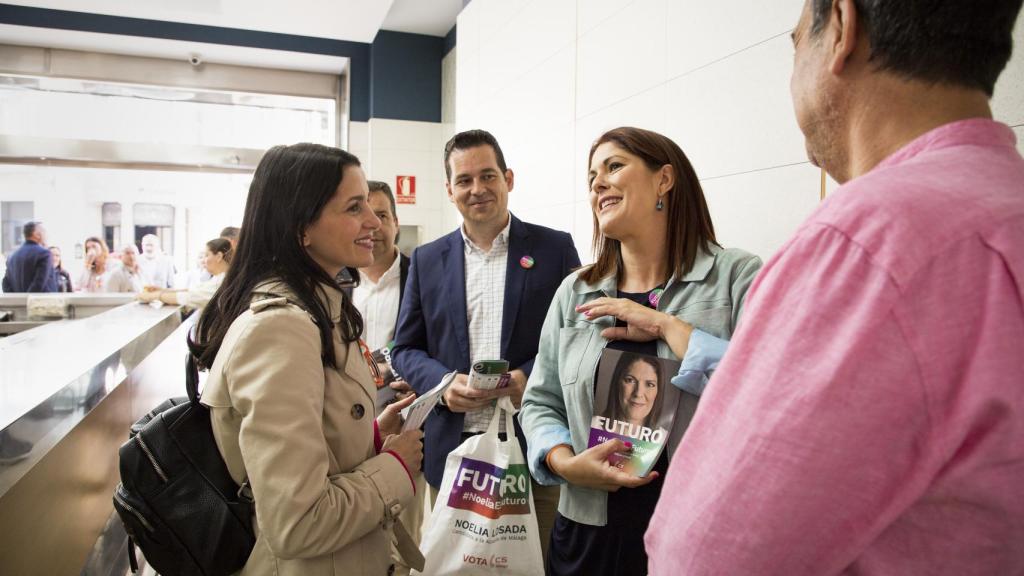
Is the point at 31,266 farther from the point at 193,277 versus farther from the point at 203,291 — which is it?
the point at 203,291

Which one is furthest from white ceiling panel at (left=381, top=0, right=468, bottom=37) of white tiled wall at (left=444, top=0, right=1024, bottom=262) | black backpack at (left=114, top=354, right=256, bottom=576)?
black backpack at (left=114, top=354, right=256, bottom=576)

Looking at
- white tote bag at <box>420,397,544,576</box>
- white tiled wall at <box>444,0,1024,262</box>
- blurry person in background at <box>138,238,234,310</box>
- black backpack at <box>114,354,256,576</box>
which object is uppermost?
white tiled wall at <box>444,0,1024,262</box>

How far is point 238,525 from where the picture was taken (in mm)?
1234

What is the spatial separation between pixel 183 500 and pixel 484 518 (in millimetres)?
738

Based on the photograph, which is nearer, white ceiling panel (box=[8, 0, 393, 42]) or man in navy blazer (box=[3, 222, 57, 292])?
white ceiling panel (box=[8, 0, 393, 42])

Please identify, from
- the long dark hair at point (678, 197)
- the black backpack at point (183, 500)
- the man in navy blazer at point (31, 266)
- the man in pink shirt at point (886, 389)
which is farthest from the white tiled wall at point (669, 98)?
the man in navy blazer at point (31, 266)

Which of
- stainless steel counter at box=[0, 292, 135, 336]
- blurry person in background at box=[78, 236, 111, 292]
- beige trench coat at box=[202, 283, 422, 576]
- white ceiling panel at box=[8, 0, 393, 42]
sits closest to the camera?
beige trench coat at box=[202, 283, 422, 576]

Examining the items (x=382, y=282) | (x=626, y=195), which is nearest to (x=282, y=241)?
(x=626, y=195)

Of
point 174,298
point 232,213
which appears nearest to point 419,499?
point 174,298

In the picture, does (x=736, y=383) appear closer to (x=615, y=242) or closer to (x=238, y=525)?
(x=238, y=525)

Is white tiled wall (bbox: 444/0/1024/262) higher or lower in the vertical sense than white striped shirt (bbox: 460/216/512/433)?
higher

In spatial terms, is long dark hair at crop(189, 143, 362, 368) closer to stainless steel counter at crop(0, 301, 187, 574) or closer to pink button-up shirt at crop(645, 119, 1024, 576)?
stainless steel counter at crop(0, 301, 187, 574)

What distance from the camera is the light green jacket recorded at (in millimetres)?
1322

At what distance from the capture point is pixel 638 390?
1.37 metres
